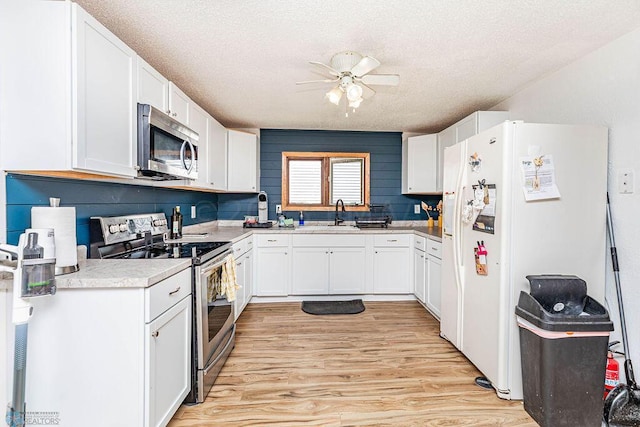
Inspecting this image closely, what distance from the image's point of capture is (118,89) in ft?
5.49

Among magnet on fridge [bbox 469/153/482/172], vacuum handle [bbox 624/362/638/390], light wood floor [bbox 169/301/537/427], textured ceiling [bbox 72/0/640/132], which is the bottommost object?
light wood floor [bbox 169/301/537/427]

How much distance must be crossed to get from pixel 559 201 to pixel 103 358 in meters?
2.55

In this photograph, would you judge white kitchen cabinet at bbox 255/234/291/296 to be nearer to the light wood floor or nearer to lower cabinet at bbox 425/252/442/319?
the light wood floor

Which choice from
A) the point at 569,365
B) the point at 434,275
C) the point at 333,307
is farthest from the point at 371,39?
the point at 333,307

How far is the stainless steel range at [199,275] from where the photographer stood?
1.86 metres

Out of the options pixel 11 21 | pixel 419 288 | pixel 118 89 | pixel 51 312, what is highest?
pixel 11 21

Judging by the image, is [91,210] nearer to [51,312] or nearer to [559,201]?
[51,312]

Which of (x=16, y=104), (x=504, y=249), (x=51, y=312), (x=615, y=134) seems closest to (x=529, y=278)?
(x=504, y=249)

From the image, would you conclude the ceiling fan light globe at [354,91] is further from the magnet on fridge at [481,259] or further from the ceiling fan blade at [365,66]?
the magnet on fridge at [481,259]

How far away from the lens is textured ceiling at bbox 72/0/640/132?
163 centimetres

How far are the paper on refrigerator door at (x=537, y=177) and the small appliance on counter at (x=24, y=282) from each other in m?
2.39

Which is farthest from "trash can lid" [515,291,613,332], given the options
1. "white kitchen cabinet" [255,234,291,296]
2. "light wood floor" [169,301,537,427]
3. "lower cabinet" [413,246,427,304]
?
"white kitchen cabinet" [255,234,291,296]

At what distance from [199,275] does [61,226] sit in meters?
0.71

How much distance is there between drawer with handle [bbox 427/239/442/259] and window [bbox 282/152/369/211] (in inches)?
46.6
